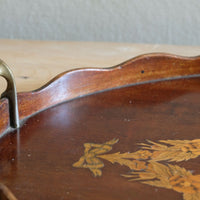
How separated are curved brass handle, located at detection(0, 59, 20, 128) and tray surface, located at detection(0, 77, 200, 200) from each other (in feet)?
0.06

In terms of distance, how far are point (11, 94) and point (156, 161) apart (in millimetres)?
254

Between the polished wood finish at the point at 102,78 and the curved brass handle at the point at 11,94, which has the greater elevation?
the curved brass handle at the point at 11,94

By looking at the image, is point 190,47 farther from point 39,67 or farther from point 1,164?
point 1,164

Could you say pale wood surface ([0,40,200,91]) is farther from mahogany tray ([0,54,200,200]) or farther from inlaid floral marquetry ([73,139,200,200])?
inlaid floral marquetry ([73,139,200,200])

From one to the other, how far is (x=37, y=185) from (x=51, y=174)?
0.12 ft

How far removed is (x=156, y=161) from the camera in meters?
0.66

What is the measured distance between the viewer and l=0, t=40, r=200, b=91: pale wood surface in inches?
45.3

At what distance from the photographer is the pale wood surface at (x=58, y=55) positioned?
1151 millimetres

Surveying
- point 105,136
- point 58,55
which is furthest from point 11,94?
point 58,55

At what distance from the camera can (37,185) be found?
1.88 ft

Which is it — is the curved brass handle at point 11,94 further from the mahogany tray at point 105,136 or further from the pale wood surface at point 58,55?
the pale wood surface at point 58,55

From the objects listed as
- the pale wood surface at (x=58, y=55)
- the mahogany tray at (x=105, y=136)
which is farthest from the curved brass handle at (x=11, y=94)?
the pale wood surface at (x=58, y=55)

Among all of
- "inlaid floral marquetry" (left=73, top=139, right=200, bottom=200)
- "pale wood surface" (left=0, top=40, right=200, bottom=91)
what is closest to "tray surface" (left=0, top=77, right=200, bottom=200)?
"inlaid floral marquetry" (left=73, top=139, right=200, bottom=200)

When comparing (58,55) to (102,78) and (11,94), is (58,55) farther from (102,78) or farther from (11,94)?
(11,94)
